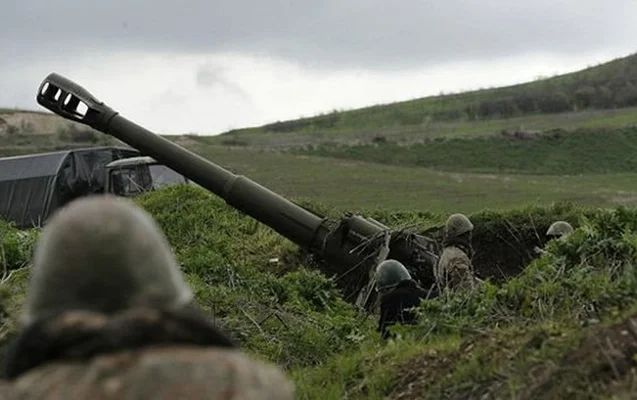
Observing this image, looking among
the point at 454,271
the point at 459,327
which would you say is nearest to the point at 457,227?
the point at 454,271

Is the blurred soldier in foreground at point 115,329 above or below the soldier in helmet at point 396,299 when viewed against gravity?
above

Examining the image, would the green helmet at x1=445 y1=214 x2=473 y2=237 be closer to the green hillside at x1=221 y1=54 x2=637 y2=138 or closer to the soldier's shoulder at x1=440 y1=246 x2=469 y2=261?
the soldier's shoulder at x1=440 y1=246 x2=469 y2=261

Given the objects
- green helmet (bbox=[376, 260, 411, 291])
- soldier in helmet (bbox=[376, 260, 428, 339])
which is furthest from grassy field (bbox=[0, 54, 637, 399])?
green helmet (bbox=[376, 260, 411, 291])

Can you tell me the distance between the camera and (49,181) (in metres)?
23.5

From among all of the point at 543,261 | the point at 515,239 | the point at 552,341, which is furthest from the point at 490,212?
the point at 552,341

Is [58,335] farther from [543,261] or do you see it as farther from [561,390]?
[543,261]

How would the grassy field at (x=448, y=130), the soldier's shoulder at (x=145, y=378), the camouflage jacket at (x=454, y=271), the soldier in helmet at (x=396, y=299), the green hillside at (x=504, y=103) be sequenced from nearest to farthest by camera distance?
the soldier's shoulder at (x=145, y=378) < the soldier in helmet at (x=396, y=299) < the camouflage jacket at (x=454, y=271) < the grassy field at (x=448, y=130) < the green hillside at (x=504, y=103)

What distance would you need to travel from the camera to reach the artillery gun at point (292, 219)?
12.6 meters

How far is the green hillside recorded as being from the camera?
187 feet

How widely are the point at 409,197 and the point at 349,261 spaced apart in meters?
17.7

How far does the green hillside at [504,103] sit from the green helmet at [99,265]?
54.1 metres

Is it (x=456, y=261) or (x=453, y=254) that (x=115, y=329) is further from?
(x=453, y=254)

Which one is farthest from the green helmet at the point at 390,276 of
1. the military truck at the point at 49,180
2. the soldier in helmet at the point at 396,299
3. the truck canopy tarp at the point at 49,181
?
the truck canopy tarp at the point at 49,181

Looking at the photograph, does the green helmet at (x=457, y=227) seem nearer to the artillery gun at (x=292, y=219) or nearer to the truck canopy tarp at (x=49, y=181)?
the artillery gun at (x=292, y=219)
